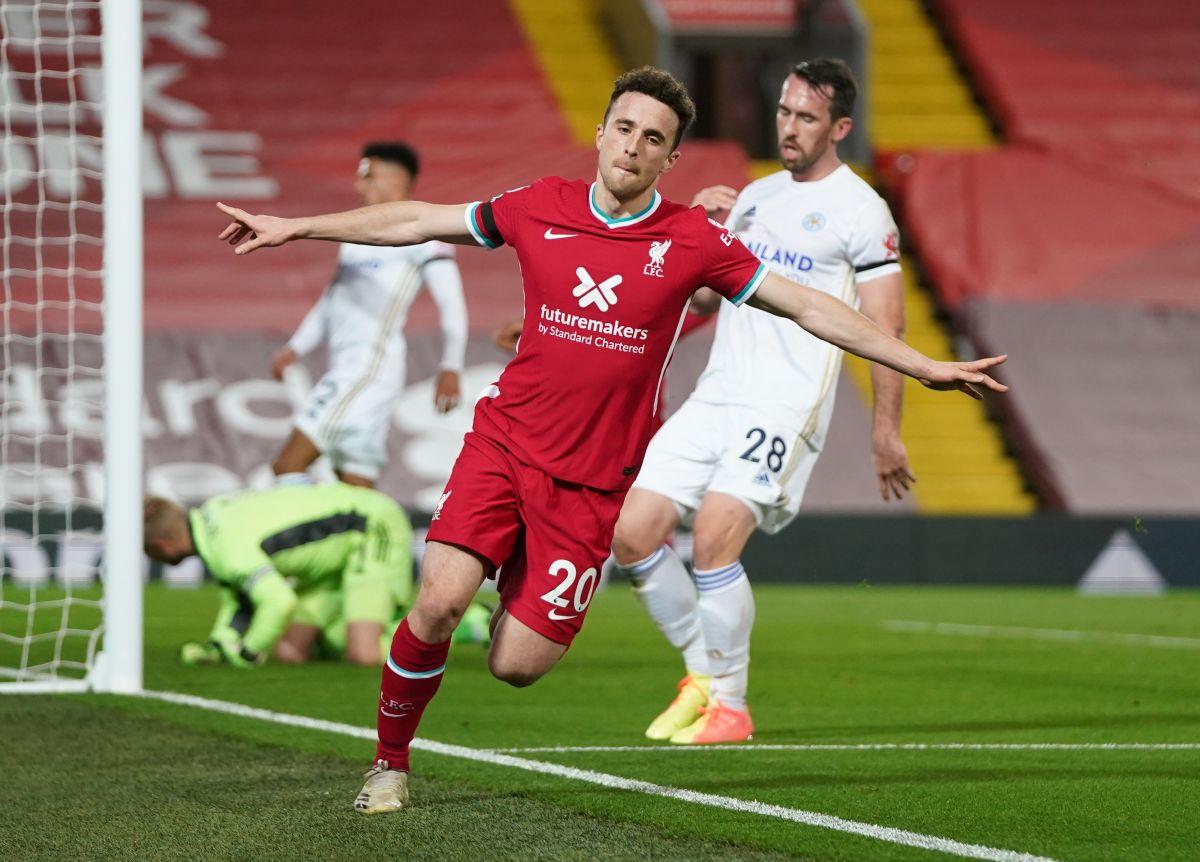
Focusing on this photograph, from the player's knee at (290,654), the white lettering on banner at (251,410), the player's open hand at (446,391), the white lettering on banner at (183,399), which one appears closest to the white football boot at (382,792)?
the player's knee at (290,654)

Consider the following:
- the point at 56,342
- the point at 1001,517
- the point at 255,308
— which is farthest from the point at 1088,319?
the point at 56,342

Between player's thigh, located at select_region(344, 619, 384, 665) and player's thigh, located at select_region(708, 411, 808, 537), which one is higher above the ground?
player's thigh, located at select_region(708, 411, 808, 537)

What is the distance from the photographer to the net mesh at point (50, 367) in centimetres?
1135

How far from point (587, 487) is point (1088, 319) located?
504 inches

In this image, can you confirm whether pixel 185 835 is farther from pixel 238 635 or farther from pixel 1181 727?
pixel 238 635

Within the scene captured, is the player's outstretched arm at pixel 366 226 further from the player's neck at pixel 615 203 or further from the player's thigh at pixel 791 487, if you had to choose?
the player's thigh at pixel 791 487

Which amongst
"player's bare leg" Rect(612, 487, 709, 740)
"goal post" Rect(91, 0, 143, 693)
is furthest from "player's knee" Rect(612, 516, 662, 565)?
"goal post" Rect(91, 0, 143, 693)

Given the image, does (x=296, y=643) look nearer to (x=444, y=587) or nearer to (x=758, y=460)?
(x=758, y=460)

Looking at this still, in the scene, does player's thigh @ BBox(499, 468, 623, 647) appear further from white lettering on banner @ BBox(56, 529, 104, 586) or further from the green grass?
white lettering on banner @ BBox(56, 529, 104, 586)

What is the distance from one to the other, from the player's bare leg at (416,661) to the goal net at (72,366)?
110 inches

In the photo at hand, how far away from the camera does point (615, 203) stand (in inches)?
186

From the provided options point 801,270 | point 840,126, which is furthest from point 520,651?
point 840,126

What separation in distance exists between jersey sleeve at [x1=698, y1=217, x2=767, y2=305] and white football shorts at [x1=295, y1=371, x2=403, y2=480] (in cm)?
500

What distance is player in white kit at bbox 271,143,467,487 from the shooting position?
31.0 feet
